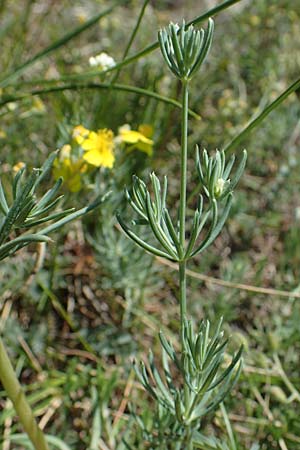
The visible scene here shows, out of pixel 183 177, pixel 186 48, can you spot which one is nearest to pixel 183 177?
pixel 183 177

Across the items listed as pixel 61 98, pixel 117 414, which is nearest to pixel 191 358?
pixel 117 414

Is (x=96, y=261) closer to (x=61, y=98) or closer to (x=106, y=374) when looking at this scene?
(x=106, y=374)

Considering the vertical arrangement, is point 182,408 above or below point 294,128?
below

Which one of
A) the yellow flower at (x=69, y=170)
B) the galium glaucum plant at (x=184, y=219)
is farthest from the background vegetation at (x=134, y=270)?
the galium glaucum plant at (x=184, y=219)

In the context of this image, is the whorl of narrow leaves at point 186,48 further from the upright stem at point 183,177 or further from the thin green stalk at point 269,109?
the thin green stalk at point 269,109

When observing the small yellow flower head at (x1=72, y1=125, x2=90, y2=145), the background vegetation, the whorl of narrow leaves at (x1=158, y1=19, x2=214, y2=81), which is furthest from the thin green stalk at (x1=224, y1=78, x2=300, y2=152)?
the small yellow flower head at (x1=72, y1=125, x2=90, y2=145)

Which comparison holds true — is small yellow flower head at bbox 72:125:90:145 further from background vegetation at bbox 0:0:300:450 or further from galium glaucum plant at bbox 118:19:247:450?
galium glaucum plant at bbox 118:19:247:450
